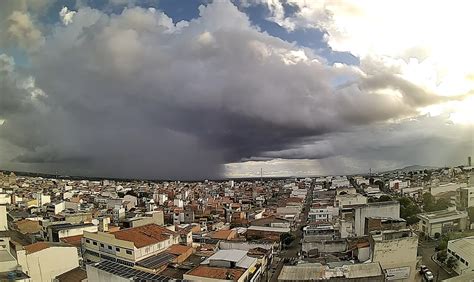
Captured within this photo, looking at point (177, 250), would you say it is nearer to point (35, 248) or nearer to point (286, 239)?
point (35, 248)

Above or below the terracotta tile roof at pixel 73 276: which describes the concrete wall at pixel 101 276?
above

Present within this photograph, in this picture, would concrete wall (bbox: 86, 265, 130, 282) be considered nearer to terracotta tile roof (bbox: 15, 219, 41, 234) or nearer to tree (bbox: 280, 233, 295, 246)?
terracotta tile roof (bbox: 15, 219, 41, 234)

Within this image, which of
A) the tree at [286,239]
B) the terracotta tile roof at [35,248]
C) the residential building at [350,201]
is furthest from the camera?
the residential building at [350,201]

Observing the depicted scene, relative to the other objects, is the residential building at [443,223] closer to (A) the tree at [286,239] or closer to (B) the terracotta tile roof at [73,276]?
(A) the tree at [286,239]

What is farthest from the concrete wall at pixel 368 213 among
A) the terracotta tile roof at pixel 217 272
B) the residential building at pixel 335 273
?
the terracotta tile roof at pixel 217 272

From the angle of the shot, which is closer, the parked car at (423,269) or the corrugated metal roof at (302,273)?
the corrugated metal roof at (302,273)

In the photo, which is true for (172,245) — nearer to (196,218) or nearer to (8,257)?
(8,257)

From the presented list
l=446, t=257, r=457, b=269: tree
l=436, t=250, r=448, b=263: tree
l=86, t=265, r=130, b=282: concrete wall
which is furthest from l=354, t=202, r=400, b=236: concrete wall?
l=86, t=265, r=130, b=282: concrete wall
